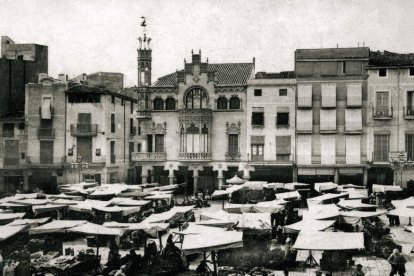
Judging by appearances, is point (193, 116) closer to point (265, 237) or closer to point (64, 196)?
point (64, 196)

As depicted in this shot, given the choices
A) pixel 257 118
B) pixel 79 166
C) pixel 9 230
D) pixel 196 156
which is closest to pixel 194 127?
pixel 196 156

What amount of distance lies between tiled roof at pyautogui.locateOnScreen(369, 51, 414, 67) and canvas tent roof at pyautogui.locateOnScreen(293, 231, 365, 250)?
103ft

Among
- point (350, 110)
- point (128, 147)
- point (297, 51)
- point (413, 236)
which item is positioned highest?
point (297, 51)

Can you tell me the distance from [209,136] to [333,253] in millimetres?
29813

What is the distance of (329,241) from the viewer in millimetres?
17906

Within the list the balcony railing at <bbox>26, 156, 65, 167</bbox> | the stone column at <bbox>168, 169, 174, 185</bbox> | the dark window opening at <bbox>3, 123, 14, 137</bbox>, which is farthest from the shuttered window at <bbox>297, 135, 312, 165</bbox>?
the dark window opening at <bbox>3, 123, 14, 137</bbox>

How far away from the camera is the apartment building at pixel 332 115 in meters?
46.3

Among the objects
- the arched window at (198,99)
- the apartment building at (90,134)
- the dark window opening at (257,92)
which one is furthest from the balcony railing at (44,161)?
the dark window opening at (257,92)

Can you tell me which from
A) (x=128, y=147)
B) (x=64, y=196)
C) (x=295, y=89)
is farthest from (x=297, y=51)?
(x=64, y=196)

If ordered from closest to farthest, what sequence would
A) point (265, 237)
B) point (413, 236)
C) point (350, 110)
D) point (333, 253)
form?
point (333, 253), point (265, 237), point (413, 236), point (350, 110)

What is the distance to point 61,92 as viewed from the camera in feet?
169

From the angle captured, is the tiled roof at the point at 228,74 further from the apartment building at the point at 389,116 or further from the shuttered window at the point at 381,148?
the shuttered window at the point at 381,148

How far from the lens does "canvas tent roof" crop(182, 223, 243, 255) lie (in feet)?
57.0

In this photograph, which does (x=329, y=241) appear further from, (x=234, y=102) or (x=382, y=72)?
(x=382, y=72)
